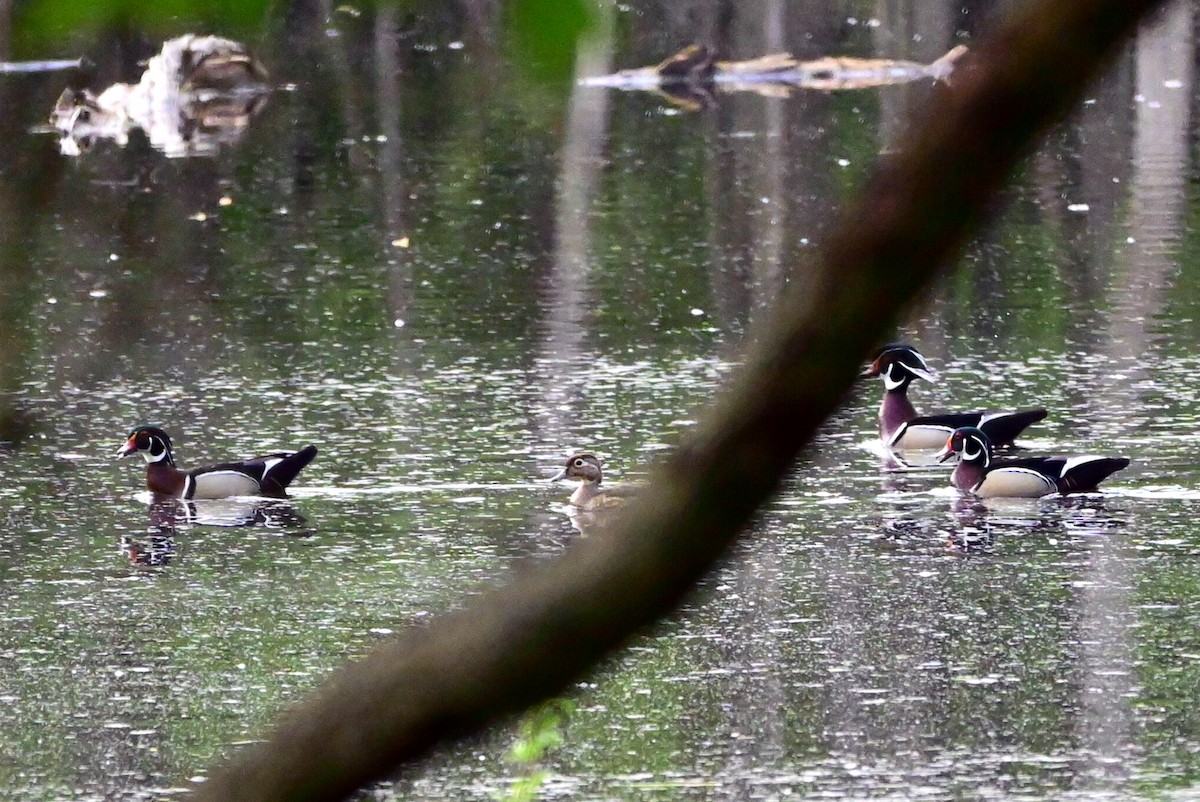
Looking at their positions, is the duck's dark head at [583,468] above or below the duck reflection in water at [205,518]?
above

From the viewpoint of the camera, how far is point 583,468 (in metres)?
10.0

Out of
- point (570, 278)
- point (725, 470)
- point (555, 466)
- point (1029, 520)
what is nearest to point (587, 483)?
point (555, 466)

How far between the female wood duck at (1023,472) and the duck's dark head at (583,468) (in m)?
1.68

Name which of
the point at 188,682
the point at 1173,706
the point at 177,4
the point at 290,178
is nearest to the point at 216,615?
the point at 188,682

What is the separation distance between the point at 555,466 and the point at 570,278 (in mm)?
6496

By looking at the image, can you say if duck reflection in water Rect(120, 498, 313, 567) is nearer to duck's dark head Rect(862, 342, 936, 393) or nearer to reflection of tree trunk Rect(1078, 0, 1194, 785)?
duck's dark head Rect(862, 342, 936, 393)

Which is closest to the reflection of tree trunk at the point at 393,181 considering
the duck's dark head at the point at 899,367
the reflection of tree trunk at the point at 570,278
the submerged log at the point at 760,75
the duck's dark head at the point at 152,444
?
the reflection of tree trunk at the point at 570,278

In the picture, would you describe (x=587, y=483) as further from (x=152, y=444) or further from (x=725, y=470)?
(x=725, y=470)

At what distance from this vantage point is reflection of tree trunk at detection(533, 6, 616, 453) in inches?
51.8

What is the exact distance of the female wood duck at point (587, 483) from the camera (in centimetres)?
969

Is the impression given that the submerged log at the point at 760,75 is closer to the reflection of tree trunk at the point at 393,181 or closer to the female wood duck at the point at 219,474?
the reflection of tree trunk at the point at 393,181

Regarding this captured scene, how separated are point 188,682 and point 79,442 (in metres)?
4.35

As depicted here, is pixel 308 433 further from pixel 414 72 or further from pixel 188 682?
pixel 414 72

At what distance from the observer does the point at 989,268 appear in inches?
664
